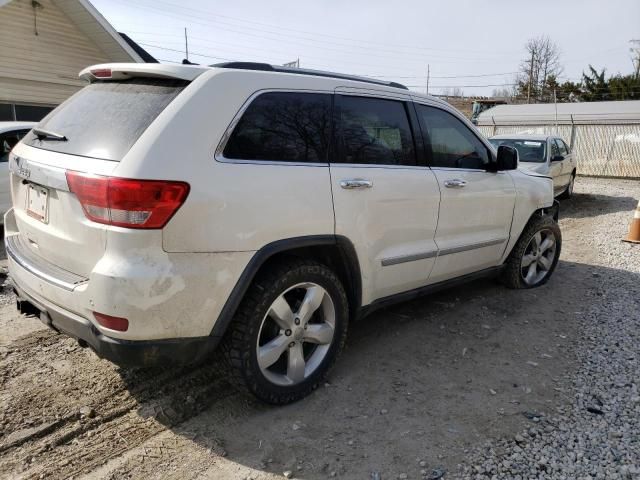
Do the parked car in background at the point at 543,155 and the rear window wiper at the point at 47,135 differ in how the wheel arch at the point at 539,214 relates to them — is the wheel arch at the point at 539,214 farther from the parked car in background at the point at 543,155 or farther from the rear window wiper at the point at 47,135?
the parked car in background at the point at 543,155

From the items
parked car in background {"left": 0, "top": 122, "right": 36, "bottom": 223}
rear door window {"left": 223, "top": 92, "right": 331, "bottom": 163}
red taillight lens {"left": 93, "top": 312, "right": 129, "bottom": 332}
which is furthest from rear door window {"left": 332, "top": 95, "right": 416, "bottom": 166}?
parked car in background {"left": 0, "top": 122, "right": 36, "bottom": 223}

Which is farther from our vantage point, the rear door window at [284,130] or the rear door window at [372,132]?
the rear door window at [372,132]

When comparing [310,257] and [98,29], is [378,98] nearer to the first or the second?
[310,257]

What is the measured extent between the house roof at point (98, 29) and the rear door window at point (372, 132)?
11726 mm

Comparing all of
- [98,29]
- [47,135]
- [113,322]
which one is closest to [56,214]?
[47,135]

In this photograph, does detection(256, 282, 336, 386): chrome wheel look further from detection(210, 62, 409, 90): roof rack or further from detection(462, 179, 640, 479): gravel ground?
detection(210, 62, 409, 90): roof rack

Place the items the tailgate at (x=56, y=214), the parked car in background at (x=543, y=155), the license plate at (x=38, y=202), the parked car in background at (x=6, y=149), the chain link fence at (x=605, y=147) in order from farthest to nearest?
the chain link fence at (x=605, y=147) → the parked car in background at (x=543, y=155) → the parked car in background at (x=6, y=149) → the license plate at (x=38, y=202) → the tailgate at (x=56, y=214)

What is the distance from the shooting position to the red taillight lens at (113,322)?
238 cm

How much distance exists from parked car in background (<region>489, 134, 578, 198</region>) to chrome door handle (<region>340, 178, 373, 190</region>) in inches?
330

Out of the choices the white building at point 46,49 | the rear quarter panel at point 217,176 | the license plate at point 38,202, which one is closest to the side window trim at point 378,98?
the rear quarter panel at point 217,176

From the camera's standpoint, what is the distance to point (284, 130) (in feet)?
9.59

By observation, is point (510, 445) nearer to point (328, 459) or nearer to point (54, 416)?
point (328, 459)

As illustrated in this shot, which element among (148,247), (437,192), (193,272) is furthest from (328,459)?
(437,192)

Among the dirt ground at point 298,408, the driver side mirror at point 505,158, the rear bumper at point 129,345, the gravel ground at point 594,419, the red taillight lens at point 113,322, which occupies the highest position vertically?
the driver side mirror at point 505,158
